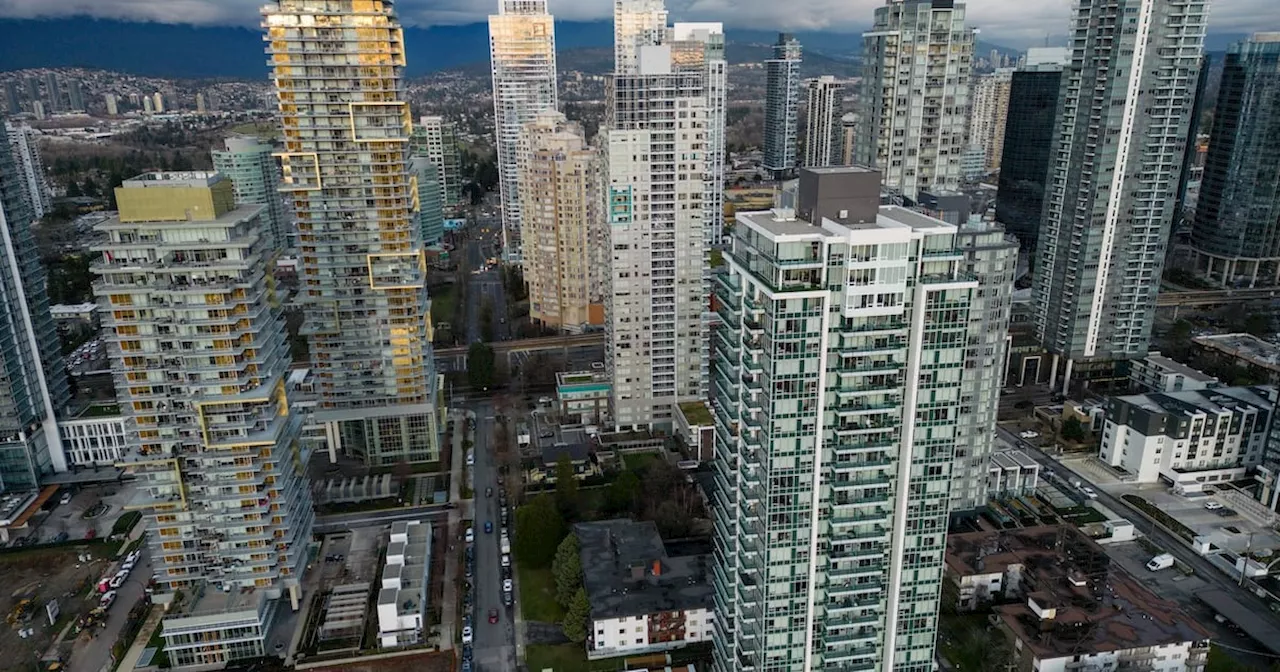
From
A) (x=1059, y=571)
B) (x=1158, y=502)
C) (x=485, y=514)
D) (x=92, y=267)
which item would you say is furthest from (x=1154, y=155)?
(x=92, y=267)

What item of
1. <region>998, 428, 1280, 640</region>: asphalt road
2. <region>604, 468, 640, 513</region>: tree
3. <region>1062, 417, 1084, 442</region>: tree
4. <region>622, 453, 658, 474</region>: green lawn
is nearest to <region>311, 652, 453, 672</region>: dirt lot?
<region>604, 468, 640, 513</region>: tree

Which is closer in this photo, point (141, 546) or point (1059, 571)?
point (1059, 571)

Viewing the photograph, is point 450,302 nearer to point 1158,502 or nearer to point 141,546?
point 141,546

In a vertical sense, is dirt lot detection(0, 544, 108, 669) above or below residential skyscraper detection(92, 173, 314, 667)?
below

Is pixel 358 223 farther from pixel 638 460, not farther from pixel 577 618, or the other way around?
pixel 577 618

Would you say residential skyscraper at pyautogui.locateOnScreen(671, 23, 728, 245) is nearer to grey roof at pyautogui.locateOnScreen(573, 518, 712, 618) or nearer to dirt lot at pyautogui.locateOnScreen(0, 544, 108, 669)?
grey roof at pyautogui.locateOnScreen(573, 518, 712, 618)

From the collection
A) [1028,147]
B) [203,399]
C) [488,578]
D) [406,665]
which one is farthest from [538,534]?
[1028,147]

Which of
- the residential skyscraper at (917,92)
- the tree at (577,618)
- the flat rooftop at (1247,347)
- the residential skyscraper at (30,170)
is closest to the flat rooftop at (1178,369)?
the flat rooftop at (1247,347)
